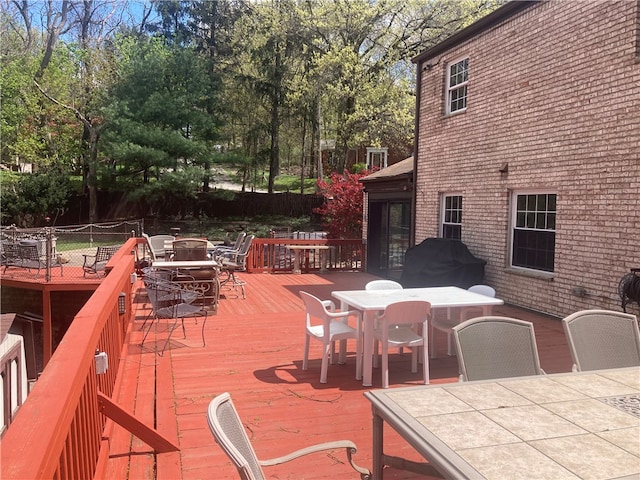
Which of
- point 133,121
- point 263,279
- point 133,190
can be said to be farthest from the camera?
point 133,190

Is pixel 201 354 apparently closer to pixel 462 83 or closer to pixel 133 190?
pixel 462 83

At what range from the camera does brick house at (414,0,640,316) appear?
252 inches

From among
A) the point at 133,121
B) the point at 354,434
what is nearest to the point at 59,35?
the point at 133,121

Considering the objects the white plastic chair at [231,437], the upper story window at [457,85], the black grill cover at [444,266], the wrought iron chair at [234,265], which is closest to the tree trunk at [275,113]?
the wrought iron chair at [234,265]

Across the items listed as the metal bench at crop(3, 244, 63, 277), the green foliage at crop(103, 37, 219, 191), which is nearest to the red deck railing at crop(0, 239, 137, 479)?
the metal bench at crop(3, 244, 63, 277)

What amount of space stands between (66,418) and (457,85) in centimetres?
972

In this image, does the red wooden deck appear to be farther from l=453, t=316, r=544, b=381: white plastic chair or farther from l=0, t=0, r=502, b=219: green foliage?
l=0, t=0, r=502, b=219: green foliage

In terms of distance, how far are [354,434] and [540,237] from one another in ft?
18.2

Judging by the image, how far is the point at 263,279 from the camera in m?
11.4

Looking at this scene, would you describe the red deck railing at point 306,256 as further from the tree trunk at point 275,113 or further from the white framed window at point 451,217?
the tree trunk at point 275,113

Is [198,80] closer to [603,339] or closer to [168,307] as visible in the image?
[168,307]

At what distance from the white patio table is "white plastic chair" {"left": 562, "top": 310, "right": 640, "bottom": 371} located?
158cm

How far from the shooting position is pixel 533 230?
7953mm

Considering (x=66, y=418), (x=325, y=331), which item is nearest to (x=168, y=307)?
(x=325, y=331)
